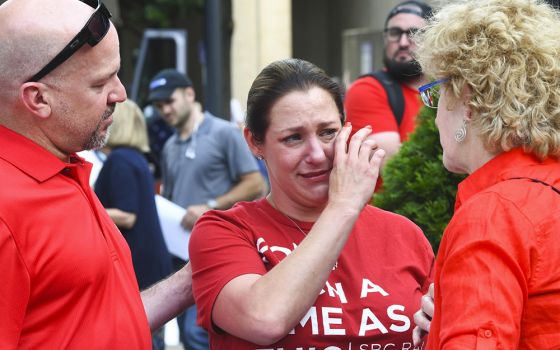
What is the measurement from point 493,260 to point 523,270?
71 mm

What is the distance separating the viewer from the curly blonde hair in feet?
6.92

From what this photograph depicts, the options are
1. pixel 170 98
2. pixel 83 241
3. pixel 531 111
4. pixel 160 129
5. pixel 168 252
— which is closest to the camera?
pixel 531 111

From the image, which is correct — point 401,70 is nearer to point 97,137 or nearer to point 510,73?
point 97,137

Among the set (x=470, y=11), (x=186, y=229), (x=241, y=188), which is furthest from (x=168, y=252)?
(x=470, y=11)

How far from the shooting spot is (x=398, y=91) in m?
4.99

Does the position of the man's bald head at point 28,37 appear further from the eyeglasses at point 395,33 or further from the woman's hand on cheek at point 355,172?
the eyeglasses at point 395,33

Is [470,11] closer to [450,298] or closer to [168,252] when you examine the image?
[450,298]

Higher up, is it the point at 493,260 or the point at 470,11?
the point at 470,11

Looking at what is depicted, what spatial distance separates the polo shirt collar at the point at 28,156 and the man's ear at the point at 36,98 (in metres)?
0.08

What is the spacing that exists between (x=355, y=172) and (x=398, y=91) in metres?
2.41

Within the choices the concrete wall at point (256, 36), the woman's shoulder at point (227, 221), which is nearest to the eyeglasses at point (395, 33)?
the woman's shoulder at point (227, 221)

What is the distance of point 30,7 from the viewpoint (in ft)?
7.93

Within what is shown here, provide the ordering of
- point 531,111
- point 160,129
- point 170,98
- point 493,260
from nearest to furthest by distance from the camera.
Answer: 1. point 493,260
2. point 531,111
3. point 170,98
4. point 160,129

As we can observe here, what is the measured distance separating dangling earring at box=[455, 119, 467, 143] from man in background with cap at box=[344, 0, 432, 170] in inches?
99.5
